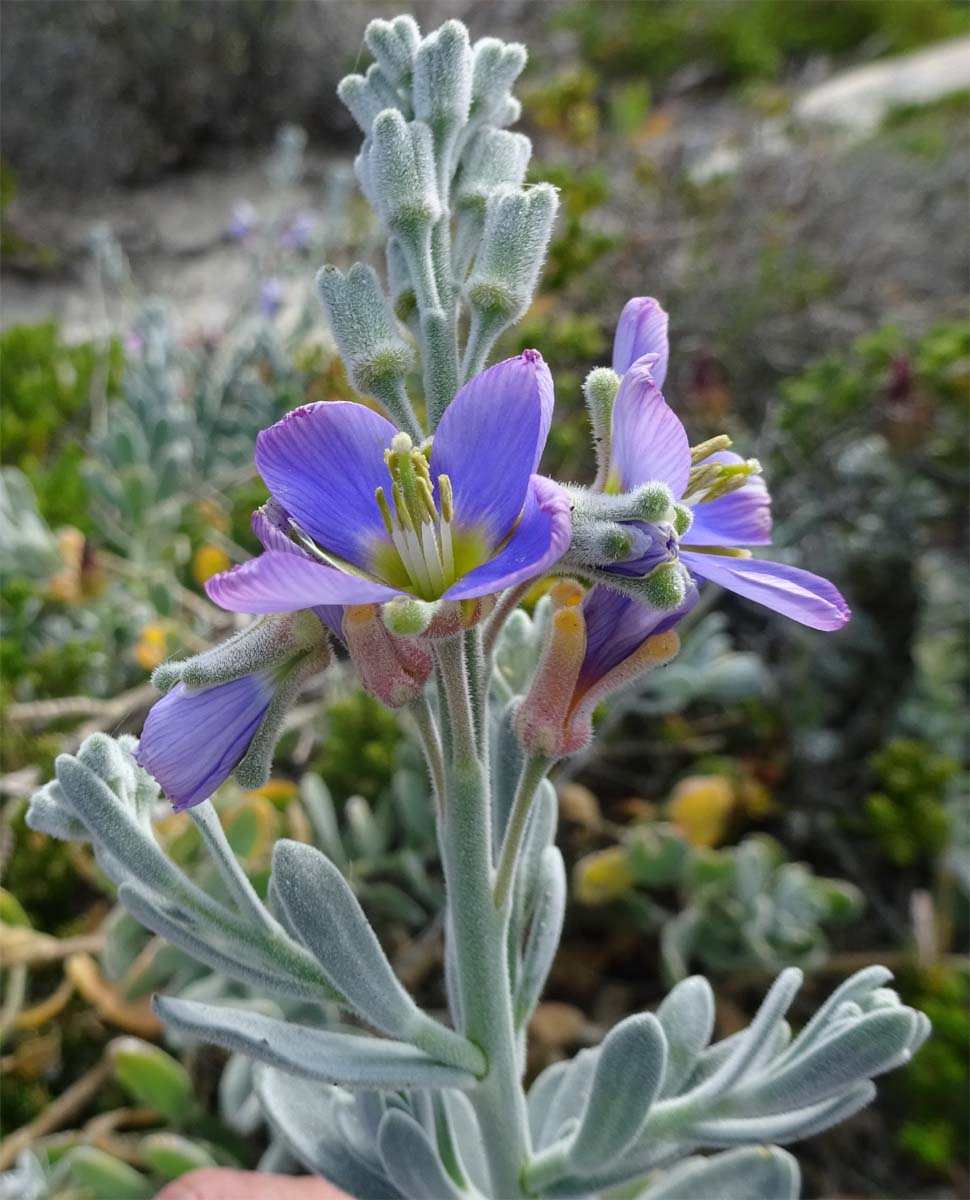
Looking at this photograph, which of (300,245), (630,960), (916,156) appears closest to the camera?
(630,960)

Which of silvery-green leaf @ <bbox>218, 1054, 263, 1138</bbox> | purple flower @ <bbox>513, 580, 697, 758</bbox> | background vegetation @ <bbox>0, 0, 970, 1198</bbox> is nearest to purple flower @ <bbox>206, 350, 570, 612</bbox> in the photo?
purple flower @ <bbox>513, 580, 697, 758</bbox>

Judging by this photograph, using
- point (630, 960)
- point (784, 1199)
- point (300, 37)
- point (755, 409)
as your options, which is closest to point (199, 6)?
point (300, 37)

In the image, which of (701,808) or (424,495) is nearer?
(424,495)

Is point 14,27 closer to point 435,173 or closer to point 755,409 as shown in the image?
point 755,409

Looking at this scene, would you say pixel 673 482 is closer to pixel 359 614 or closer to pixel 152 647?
pixel 359 614

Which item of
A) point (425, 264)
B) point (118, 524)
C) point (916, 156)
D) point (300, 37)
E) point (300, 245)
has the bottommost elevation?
point (425, 264)

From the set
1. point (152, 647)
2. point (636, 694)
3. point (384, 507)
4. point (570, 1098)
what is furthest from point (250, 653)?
point (636, 694)

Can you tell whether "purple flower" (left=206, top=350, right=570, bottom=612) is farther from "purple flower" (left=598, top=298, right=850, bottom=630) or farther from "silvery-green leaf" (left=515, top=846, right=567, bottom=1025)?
"silvery-green leaf" (left=515, top=846, right=567, bottom=1025)
